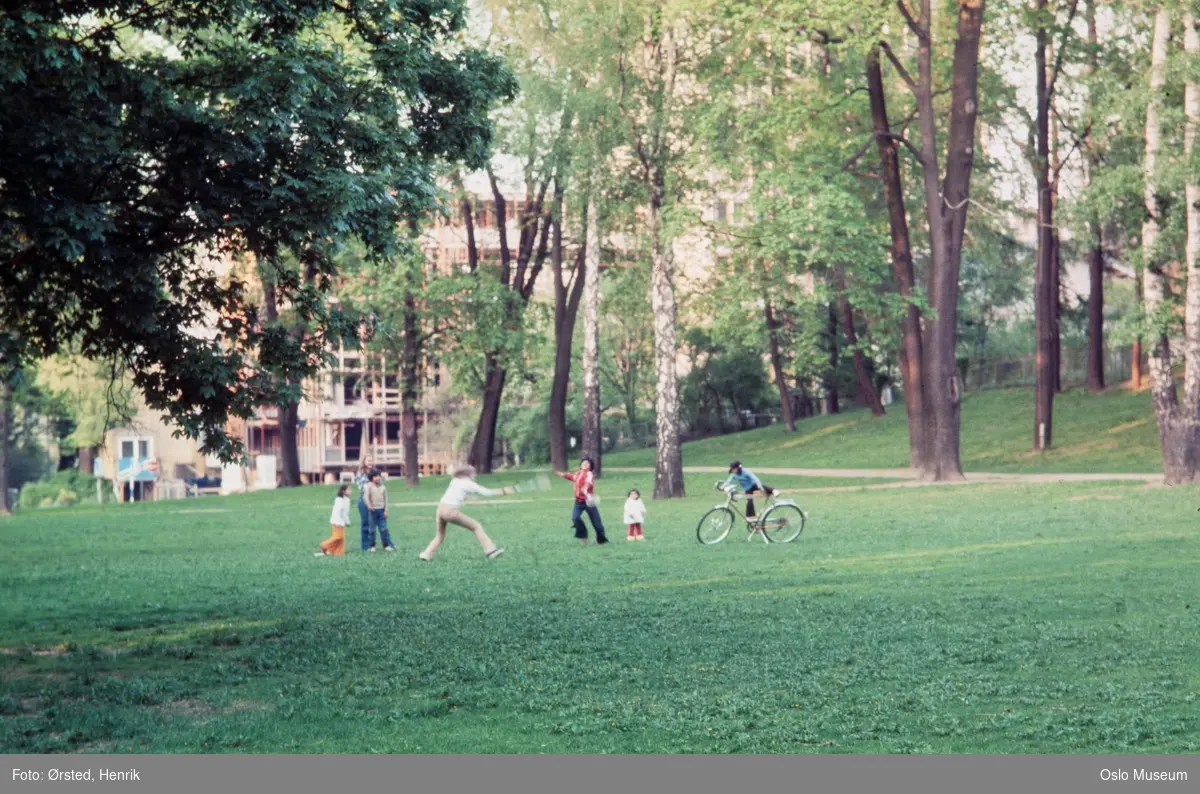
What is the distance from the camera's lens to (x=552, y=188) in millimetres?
55812

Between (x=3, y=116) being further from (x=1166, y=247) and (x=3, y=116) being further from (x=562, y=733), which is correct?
(x=1166, y=247)

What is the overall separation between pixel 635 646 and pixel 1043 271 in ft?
125

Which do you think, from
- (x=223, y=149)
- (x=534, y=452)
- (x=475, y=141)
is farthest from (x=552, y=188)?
(x=223, y=149)

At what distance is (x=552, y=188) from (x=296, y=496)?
48.2 ft

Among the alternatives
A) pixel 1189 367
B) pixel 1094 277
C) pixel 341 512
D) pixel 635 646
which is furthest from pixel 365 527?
pixel 1094 277

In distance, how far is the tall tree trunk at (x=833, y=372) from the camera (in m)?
68.0

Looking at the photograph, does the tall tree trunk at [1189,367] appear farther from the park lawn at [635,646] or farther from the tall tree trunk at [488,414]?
the tall tree trunk at [488,414]

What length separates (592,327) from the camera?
4466 cm

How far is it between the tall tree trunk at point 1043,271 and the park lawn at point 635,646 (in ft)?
70.5

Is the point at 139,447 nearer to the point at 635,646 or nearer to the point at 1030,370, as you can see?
the point at 1030,370

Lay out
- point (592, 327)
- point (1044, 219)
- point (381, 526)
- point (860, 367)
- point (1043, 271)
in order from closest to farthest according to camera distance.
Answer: point (381, 526)
point (592, 327)
point (1043, 271)
point (1044, 219)
point (860, 367)

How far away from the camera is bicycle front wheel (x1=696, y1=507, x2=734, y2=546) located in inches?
1010

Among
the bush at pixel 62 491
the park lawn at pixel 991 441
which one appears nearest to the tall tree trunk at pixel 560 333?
the park lawn at pixel 991 441

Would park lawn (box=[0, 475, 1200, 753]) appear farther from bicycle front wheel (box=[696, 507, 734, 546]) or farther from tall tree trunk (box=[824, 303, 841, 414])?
tall tree trunk (box=[824, 303, 841, 414])
